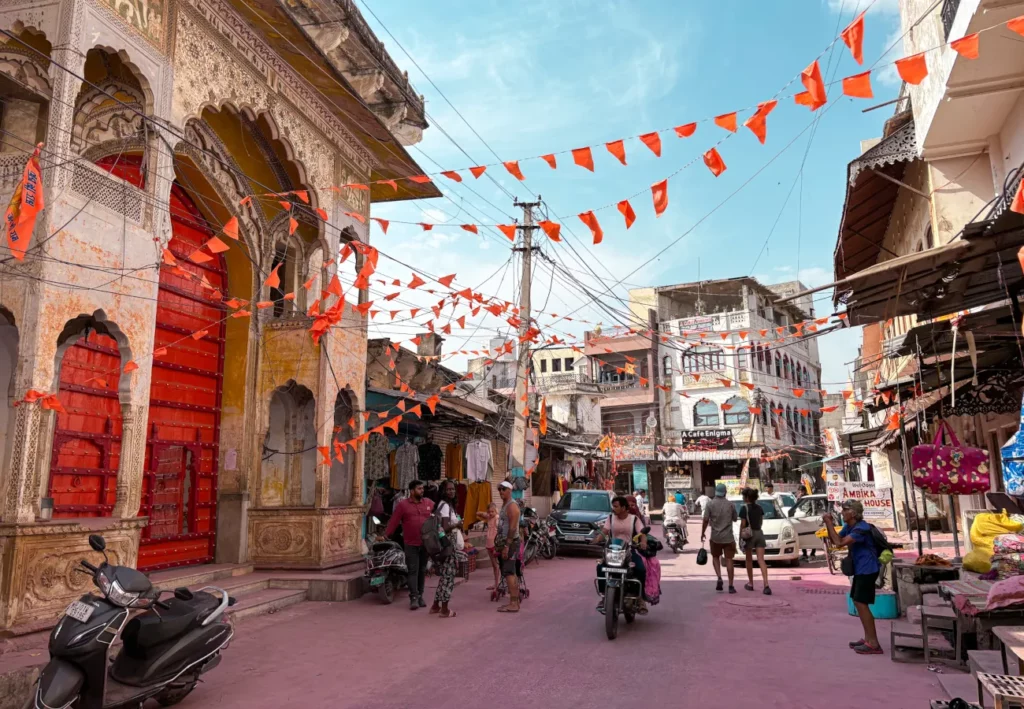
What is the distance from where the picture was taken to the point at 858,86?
6.28 meters

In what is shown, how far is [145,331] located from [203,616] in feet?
13.5

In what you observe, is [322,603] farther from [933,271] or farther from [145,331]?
[933,271]

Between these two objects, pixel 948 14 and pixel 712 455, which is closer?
pixel 948 14

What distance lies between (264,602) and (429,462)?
336 inches

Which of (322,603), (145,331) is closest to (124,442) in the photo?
(145,331)

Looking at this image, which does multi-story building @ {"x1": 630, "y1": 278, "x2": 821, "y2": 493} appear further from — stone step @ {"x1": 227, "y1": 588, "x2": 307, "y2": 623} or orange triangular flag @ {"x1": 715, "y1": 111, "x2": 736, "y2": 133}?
orange triangular flag @ {"x1": 715, "y1": 111, "x2": 736, "y2": 133}

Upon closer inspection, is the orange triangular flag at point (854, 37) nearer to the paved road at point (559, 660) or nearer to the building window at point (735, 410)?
the paved road at point (559, 660)

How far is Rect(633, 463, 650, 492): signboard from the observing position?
47344mm

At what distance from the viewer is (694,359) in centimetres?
4931

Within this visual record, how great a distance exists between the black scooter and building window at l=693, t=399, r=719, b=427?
4486 centimetres

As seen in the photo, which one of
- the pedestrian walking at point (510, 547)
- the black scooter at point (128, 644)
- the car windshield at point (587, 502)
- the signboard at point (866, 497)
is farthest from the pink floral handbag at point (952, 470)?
the car windshield at point (587, 502)

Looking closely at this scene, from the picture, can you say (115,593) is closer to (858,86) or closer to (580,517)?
(858,86)

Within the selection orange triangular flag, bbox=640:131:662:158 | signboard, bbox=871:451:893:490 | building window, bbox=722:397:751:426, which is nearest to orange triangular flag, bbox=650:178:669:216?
orange triangular flag, bbox=640:131:662:158

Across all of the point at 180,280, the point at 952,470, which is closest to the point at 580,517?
the point at 952,470
